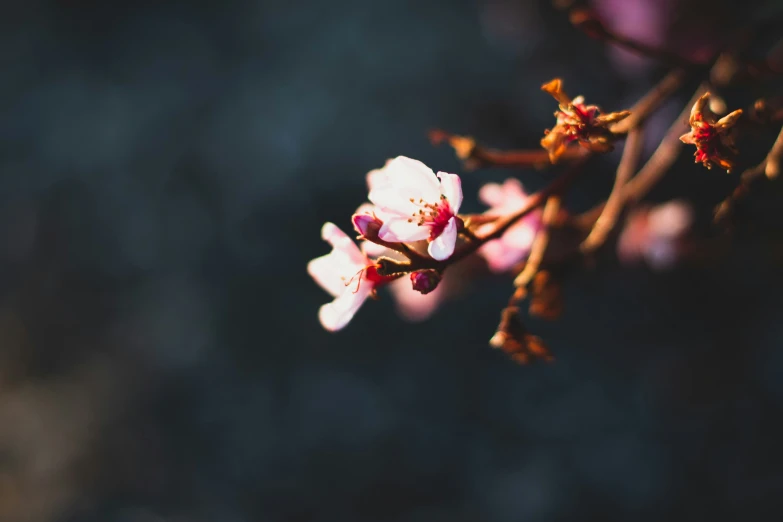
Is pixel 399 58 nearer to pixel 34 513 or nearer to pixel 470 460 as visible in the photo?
pixel 470 460

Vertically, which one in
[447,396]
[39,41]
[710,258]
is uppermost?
[39,41]

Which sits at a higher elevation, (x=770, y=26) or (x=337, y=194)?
(x=337, y=194)

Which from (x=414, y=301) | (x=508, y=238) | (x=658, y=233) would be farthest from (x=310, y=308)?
(x=508, y=238)

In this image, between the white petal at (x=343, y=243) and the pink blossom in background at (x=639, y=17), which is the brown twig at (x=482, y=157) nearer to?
the white petal at (x=343, y=243)

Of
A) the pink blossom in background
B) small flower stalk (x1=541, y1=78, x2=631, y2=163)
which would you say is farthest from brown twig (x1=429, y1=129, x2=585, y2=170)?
the pink blossom in background

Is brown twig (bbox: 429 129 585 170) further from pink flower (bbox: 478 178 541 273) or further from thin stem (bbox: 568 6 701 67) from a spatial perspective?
thin stem (bbox: 568 6 701 67)

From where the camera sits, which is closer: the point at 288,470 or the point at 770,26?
the point at 770,26

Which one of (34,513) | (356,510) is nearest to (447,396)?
(356,510)
